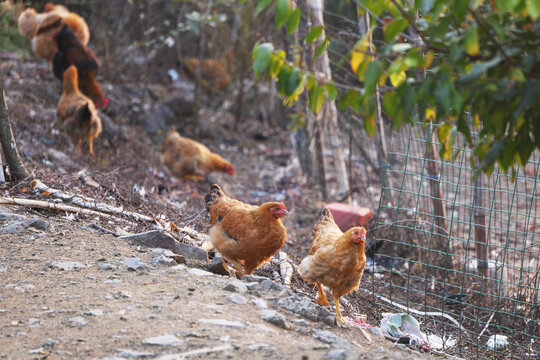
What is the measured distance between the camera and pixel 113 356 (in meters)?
2.68

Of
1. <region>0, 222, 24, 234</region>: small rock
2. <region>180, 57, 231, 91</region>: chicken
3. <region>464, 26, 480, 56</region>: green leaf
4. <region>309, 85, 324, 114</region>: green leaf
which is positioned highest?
<region>180, 57, 231, 91</region>: chicken

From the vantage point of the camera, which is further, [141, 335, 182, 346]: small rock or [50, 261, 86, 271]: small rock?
[50, 261, 86, 271]: small rock

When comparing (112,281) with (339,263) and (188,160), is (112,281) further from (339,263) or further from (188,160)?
(188,160)

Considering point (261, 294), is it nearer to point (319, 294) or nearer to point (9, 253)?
point (319, 294)

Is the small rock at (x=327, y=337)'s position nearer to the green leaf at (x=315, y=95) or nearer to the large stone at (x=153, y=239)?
the green leaf at (x=315, y=95)

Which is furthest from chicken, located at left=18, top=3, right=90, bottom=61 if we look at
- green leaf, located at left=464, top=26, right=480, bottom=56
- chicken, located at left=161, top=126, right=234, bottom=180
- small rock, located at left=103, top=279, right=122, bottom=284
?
green leaf, located at left=464, top=26, right=480, bottom=56

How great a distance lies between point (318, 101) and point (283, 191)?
649cm

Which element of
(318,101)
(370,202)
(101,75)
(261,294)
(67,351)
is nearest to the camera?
(318,101)

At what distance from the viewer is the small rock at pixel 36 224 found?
4523 millimetres

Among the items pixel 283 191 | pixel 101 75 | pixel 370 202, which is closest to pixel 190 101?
pixel 101 75

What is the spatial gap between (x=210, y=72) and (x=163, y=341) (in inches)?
454

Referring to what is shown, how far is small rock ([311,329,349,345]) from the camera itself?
314 centimetres

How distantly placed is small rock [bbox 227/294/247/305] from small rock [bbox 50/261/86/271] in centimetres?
117

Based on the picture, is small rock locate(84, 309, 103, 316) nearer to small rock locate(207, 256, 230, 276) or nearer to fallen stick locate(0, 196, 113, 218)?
small rock locate(207, 256, 230, 276)
